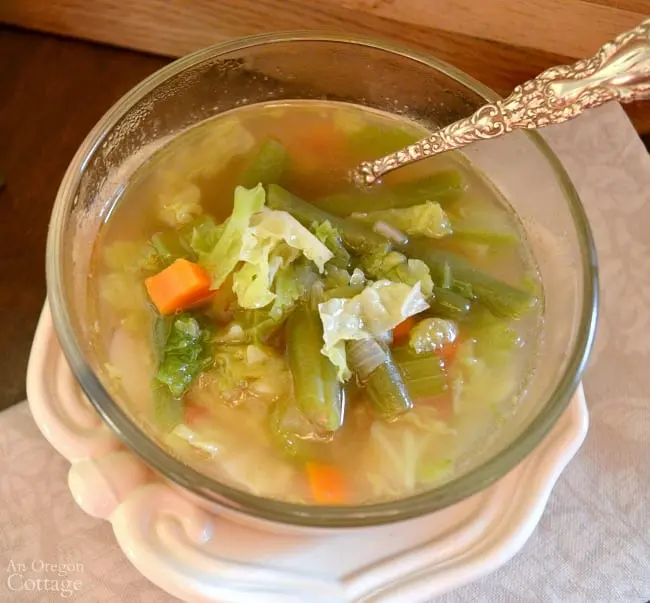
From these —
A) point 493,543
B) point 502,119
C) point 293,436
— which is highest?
point 502,119

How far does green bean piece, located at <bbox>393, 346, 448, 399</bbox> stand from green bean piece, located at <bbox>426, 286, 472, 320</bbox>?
6 cm

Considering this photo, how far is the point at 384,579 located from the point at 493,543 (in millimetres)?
131

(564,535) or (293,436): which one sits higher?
(293,436)

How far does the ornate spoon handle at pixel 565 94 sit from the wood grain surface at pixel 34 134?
1.95 feet

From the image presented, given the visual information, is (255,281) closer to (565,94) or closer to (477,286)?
(477,286)

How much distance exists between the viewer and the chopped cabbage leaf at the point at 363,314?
0.90 m

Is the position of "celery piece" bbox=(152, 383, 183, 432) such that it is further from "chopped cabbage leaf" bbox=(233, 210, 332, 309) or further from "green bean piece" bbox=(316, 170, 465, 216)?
"green bean piece" bbox=(316, 170, 465, 216)

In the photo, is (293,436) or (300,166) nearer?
(293,436)

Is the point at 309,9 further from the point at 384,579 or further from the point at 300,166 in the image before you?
the point at 384,579

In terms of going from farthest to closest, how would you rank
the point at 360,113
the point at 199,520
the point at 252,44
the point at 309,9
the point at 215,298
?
the point at 309,9 → the point at 360,113 → the point at 252,44 → the point at 215,298 → the point at 199,520

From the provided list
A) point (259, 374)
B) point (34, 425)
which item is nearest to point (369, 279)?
point (259, 374)

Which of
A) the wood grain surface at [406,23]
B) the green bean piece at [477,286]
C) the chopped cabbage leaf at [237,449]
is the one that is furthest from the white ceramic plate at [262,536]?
the wood grain surface at [406,23]

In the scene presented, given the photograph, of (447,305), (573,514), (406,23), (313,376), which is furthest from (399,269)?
(406,23)

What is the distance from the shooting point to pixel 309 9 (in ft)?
4.25
